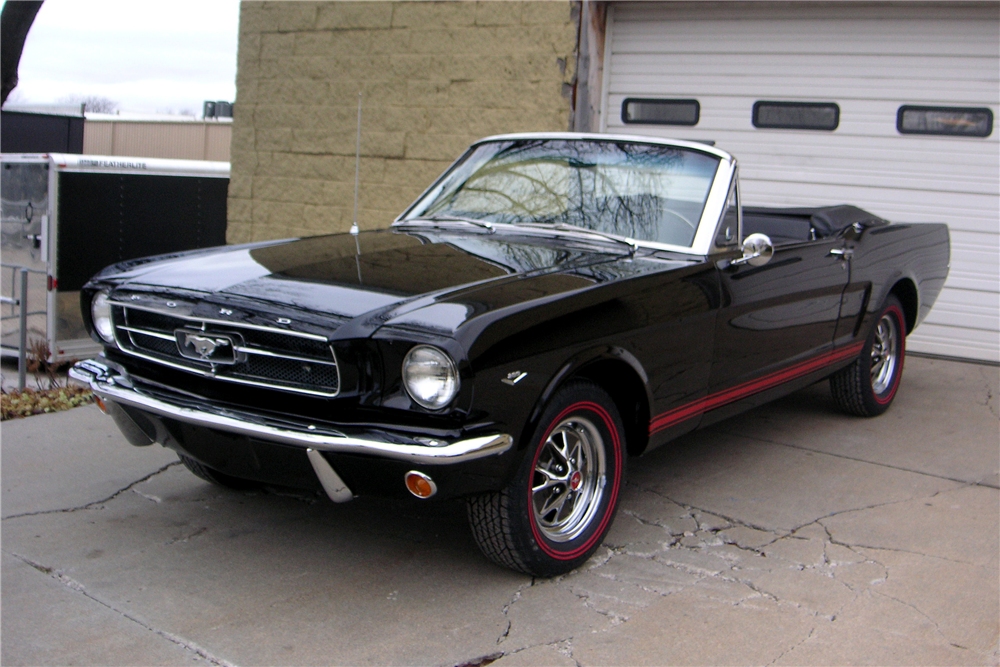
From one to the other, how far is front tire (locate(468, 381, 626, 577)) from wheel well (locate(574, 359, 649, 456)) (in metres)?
0.10

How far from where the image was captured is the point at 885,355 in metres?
5.91

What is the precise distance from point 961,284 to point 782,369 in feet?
12.0

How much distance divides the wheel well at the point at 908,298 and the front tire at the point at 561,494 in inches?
125

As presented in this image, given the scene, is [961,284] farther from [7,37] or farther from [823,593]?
[7,37]

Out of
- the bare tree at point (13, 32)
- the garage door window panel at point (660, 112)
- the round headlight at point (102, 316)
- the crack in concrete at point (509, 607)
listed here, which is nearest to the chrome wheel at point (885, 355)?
the garage door window panel at point (660, 112)

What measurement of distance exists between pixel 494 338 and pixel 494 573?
977 mm

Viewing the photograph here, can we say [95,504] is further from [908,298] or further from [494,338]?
[908,298]

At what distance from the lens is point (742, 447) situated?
511cm

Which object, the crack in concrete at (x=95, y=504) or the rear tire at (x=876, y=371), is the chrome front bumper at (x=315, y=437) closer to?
the crack in concrete at (x=95, y=504)

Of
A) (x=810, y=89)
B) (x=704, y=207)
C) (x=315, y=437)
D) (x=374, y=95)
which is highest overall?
(x=810, y=89)

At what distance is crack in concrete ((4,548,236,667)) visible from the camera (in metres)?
2.72

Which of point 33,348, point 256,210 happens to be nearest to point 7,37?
point 33,348

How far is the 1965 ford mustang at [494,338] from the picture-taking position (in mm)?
2867

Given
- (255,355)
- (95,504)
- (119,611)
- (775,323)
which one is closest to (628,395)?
(775,323)
